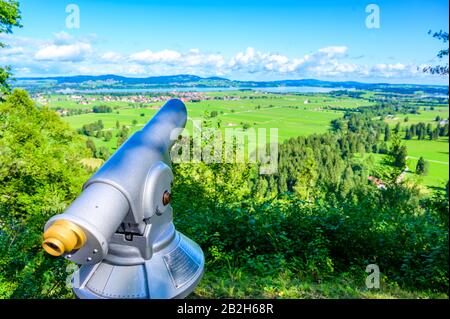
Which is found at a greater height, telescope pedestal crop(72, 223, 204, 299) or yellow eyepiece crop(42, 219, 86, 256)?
yellow eyepiece crop(42, 219, 86, 256)

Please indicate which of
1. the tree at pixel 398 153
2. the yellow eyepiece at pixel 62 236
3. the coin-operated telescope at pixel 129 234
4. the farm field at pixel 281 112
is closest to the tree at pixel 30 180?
the farm field at pixel 281 112

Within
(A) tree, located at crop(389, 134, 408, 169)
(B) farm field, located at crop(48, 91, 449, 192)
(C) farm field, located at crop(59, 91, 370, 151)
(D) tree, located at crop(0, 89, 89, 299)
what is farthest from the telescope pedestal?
(C) farm field, located at crop(59, 91, 370, 151)

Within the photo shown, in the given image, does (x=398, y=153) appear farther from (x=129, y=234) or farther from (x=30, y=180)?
(x=30, y=180)

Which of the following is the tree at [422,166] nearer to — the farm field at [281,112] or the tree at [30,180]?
the farm field at [281,112]

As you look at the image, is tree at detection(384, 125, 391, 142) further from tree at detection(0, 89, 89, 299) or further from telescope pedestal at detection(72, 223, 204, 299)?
telescope pedestal at detection(72, 223, 204, 299)

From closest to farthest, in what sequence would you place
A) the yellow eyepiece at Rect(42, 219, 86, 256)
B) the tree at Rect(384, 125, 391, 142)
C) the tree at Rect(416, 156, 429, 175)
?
the yellow eyepiece at Rect(42, 219, 86, 256), the tree at Rect(416, 156, 429, 175), the tree at Rect(384, 125, 391, 142)

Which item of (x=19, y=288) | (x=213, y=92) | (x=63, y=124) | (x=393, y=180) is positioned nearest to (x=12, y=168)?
(x=63, y=124)
